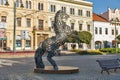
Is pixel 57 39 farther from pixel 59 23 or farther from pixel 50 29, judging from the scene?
pixel 50 29

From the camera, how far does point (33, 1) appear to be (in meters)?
53.6

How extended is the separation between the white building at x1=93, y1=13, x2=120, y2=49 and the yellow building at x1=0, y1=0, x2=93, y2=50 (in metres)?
4.89

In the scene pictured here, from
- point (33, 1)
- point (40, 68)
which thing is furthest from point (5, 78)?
point (33, 1)

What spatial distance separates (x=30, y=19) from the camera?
52969mm

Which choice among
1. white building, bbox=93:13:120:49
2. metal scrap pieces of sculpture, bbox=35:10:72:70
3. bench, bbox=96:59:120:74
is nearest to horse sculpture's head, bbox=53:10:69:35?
metal scrap pieces of sculpture, bbox=35:10:72:70

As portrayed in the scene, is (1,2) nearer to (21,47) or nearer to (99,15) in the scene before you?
(21,47)

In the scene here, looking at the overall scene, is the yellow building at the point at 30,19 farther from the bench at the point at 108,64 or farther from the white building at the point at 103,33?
the bench at the point at 108,64

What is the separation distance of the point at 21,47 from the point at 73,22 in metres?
13.8

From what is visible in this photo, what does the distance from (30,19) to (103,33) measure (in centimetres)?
2013

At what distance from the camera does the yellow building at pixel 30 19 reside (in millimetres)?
49622

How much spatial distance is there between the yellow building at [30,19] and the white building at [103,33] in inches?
193

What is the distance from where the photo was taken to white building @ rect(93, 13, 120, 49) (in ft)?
213

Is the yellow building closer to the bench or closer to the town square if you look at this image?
the town square

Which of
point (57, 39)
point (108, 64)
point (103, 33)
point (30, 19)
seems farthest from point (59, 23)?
point (103, 33)
